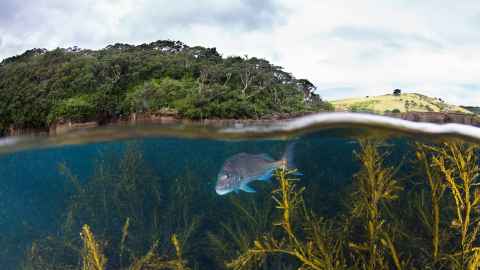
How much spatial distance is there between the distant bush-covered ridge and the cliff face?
3661mm

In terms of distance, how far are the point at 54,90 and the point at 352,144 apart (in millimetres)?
11156

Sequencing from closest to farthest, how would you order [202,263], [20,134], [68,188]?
[202,263]
[68,188]
[20,134]

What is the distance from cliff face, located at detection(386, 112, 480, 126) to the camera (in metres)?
10.6

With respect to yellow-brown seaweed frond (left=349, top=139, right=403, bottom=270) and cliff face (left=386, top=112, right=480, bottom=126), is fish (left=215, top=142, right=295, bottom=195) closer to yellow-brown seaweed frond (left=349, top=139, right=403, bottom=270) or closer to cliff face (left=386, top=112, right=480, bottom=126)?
yellow-brown seaweed frond (left=349, top=139, right=403, bottom=270)

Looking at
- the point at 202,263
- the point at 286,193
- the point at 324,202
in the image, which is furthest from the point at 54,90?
the point at 286,193

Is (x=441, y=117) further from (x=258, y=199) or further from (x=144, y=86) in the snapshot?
(x=144, y=86)

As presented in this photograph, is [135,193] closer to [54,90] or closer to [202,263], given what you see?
[202,263]

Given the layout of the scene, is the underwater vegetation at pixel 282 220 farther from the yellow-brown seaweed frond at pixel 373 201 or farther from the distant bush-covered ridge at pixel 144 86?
the distant bush-covered ridge at pixel 144 86

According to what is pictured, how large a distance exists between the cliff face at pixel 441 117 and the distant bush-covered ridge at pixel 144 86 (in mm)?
3661

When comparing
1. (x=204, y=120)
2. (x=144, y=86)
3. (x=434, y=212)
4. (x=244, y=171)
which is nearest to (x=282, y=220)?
(x=244, y=171)

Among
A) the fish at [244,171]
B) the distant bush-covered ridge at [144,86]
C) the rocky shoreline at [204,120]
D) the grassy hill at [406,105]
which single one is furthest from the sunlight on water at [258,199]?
the distant bush-covered ridge at [144,86]

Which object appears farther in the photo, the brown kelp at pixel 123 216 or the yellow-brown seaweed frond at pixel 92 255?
the brown kelp at pixel 123 216

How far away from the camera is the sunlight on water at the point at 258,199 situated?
300 inches

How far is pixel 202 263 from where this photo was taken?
10492 mm
